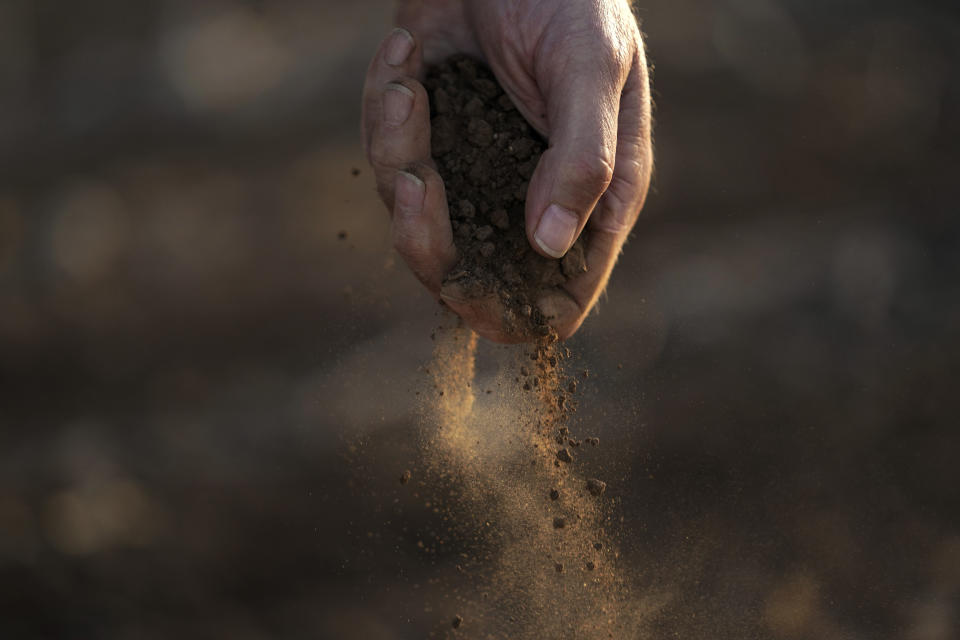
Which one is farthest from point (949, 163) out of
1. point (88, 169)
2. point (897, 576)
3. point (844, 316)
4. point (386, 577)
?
point (88, 169)

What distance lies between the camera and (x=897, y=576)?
165 centimetres

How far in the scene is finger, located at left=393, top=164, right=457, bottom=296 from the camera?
35.6 inches

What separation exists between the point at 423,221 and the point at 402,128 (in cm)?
13

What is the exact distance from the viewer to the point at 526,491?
3.64 ft

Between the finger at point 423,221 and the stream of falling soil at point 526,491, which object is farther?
the stream of falling soil at point 526,491

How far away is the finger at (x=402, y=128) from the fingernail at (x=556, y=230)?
0.20 metres

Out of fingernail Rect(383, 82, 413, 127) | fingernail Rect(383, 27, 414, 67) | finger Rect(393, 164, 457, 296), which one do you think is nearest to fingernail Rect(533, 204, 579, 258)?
finger Rect(393, 164, 457, 296)

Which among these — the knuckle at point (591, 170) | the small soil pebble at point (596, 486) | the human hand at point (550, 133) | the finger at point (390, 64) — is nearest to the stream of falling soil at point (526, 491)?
the small soil pebble at point (596, 486)

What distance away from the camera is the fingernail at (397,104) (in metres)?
0.94

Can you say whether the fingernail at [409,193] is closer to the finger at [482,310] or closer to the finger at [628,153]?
the finger at [482,310]

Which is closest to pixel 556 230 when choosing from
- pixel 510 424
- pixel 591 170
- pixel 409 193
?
pixel 591 170

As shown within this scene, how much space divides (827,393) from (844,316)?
21 centimetres

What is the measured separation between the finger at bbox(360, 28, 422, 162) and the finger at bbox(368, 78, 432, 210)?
4cm

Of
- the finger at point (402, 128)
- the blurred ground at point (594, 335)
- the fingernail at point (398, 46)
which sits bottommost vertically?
the blurred ground at point (594, 335)
